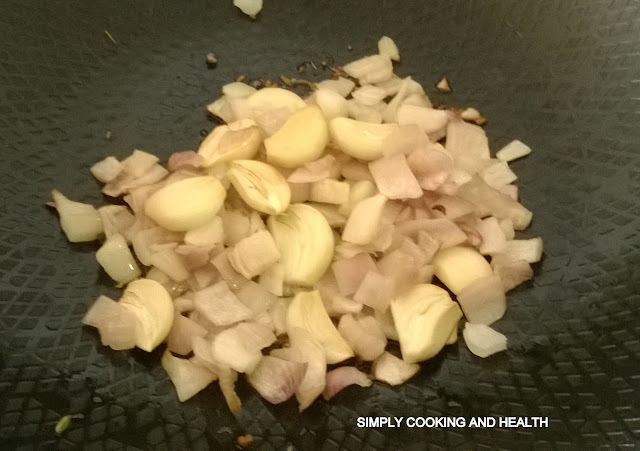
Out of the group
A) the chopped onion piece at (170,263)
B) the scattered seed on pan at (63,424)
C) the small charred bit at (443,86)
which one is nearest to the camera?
the scattered seed on pan at (63,424)

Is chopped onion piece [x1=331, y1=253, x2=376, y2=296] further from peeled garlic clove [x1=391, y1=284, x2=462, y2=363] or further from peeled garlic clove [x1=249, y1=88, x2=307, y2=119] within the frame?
peeled garlic clove [x1=249, y1=88, x2=307, y2=119]

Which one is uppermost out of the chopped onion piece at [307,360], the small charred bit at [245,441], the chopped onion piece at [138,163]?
the chopped onion piece at [138,163]

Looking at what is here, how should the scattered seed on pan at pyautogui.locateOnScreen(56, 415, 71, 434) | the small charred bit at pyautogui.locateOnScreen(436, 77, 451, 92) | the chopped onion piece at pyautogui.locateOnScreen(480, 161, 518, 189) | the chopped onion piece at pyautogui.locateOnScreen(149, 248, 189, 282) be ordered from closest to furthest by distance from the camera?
the scattered seed on pan at pyautogui.locateOnScreen(56, 415, 71, 434)
the chopped onion piece at pyautogui.locateOnScreen(149, 248, 189, 282)
the chopped onion piece at pyautogui.locateOnScreen(480, 161, 518, 189)
the small charred bit at pyautogui.locateOnScreen(436, 77, 451, 92)

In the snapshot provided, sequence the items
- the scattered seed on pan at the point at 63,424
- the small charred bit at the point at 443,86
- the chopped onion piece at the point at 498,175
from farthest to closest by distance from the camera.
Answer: the small charred bit at the point at 443,86 < the chopped onion piece at the point at 498,175 < the scattered seed on pan at the point at 63,424

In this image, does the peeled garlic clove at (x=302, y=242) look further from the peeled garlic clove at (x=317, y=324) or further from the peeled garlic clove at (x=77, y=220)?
the peeled garlic clove at (x=77, y=220)

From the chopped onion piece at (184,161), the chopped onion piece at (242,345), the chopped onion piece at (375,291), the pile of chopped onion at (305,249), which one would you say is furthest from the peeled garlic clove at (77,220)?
the chopped onion piece at (375,291)

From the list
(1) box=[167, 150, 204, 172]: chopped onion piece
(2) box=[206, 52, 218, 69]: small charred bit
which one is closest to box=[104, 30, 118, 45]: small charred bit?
(2) box=[206, 52, 218, 69]: small charred bit
